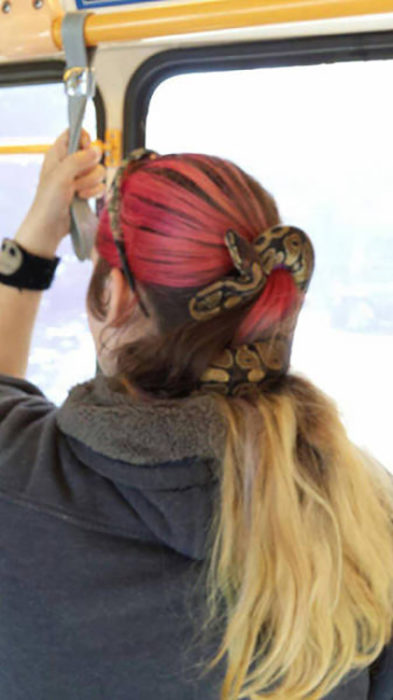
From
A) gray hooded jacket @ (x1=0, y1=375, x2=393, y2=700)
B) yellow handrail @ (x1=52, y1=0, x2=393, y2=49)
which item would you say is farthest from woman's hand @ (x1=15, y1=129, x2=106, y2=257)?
gray hooded jacket @ (x1=0, y1=375, x2=393, y2=700)

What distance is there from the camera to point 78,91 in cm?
111

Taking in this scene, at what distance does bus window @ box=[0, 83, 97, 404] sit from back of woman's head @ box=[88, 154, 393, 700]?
1543 mm

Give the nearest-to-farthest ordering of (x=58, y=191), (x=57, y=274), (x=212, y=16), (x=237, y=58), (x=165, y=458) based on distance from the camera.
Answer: (x=165, y=458)
(x=212, y=16)
(x=58, y=191)
(x=237, y=58)
(x=57, y=274)

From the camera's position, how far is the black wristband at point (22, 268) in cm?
111

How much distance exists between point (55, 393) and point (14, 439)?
168cm

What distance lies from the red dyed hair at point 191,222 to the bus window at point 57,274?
5.03 ft

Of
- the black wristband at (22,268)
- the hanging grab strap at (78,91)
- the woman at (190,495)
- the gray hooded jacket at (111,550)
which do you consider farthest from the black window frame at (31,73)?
the gray hooded jacket at (111,550)

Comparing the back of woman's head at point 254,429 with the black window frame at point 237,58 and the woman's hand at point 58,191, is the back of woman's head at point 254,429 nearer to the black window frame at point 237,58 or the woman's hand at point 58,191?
the woman's hand at point 58,191

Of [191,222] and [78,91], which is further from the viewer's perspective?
[78,91]

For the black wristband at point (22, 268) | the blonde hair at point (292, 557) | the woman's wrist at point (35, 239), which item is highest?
the woman's wrist at point (35, 239)

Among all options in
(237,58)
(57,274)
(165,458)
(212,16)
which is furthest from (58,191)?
(57,274)

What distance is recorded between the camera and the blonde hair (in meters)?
0.79

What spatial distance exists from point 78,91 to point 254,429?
641 mm

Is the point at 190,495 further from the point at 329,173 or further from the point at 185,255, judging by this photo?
the point at 329,173
